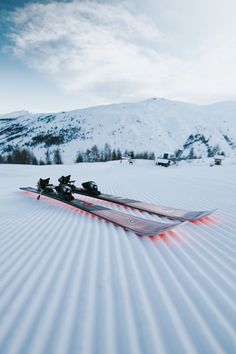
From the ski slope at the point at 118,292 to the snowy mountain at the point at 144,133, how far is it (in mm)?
117298

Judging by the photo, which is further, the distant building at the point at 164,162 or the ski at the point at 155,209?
the distant building at the point at 164,162

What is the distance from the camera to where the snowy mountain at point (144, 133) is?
5404 inches

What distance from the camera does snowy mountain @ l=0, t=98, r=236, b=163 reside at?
5404 inches

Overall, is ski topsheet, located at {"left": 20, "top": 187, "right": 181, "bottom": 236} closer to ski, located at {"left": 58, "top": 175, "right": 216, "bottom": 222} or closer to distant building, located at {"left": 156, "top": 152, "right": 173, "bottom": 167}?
ski, located at {"left": 58, "top": 175, "right": 216, "bottom": 222}

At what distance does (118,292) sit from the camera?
2.32 metres

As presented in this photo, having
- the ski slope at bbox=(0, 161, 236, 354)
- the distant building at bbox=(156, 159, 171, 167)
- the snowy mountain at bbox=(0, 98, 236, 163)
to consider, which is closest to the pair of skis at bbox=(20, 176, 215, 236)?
the ski slope at bbox=(0, 161, 236, 354)

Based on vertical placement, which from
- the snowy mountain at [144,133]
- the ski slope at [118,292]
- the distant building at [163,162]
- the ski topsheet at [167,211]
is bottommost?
the ski slope at [118,292]

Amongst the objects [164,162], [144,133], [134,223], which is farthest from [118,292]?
[144,133]

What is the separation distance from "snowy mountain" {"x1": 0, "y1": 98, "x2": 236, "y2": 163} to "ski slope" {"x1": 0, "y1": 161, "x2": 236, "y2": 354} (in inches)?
4618

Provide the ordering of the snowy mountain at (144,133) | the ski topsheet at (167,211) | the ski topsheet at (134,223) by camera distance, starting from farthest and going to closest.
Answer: the snowy mountain at (144,133)
the ski topsheet at (167,211)
the ski topsheet at (134,223)

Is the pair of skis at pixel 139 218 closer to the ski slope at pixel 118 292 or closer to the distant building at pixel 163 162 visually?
the ski slope at pixel 118 292

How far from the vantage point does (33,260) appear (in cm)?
313

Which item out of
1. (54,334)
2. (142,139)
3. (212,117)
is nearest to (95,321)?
(54,334)

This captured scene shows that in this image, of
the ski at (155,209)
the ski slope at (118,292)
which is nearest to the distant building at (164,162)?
the ski at (155,209)
